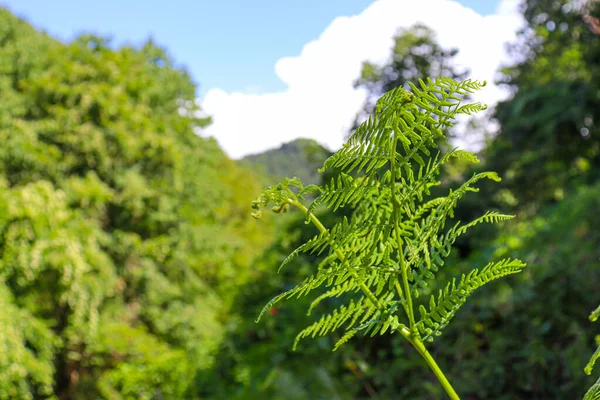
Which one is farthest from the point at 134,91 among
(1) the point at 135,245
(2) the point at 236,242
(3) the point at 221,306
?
(3) the point at 221,306

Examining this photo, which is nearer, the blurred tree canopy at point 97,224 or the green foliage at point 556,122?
the green foliage at point 556,122

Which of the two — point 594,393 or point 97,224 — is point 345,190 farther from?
point 97,224

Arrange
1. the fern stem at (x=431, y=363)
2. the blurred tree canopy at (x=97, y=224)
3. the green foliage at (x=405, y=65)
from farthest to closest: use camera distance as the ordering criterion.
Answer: the blurred tree canopy at (x=97, y=224)
the green foliage at (x=405, y=65)
the fern stem at (x=431, y=363)

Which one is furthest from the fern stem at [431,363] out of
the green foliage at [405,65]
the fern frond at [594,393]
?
the green foliage at [405,65]

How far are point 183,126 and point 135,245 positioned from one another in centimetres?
351

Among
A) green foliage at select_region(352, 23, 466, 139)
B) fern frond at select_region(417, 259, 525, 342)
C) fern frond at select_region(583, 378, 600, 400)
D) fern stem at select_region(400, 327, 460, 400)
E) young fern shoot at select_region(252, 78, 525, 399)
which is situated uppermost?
green foliage at select_region(352, 23, 466, 139)

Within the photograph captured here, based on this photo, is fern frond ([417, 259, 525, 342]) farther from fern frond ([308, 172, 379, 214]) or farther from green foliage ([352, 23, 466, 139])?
green foliage ([352, 23, 466, 139])

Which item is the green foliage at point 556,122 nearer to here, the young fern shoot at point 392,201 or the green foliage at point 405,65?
the green foliage at point 405,65

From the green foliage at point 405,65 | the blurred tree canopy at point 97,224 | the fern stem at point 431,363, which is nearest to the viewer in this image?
the fern stem at point 431,363

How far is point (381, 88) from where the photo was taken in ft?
21.2

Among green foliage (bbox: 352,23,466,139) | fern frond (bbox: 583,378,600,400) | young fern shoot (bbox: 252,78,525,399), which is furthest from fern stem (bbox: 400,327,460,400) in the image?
green foliage (bbox: 352,23,466,139)

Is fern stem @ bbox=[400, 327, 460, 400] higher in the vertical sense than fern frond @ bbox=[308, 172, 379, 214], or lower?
lower

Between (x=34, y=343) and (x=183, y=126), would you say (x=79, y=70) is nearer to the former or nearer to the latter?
(x=183, y=126)

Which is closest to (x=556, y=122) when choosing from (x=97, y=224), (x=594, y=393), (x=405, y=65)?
(x=405, y=65)
